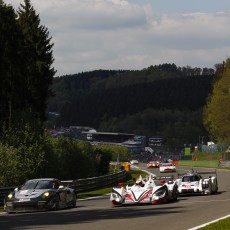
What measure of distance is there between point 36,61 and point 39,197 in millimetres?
35152

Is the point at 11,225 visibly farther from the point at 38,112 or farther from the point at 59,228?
the point at 38,112

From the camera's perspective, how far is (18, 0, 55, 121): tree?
59344 mm

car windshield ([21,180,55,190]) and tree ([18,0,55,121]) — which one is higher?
tree ([18,0,55,121])

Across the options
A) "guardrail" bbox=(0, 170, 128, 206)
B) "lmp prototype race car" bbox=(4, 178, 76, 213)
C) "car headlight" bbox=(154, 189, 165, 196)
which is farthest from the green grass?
"guardrail" bbox=(0, 170, 128, 206)

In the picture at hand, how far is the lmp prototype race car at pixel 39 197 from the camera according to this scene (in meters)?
25.7

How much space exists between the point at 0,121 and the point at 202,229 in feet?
122

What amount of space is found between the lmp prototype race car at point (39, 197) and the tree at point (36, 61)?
102ft

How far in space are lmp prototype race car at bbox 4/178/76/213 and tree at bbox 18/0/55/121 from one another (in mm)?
31210

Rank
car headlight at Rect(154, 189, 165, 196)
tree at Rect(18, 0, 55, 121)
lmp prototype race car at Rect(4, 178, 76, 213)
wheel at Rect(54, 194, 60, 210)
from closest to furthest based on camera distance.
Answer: lmp prototype race car at Rect(4, 178, 76, 213)
wheel at Rect(54, 194, 60, 210)
car headlight at Rect(154, 189, 165, 196)
tree at Rect(18, 0, 55, 121)

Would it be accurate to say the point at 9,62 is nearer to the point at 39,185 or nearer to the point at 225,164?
the point at 39,185

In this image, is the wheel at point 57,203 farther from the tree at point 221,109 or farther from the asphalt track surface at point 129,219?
the tree at point 221,109

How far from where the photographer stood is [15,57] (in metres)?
52.9

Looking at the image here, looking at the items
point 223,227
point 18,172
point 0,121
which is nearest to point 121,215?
point 223,227

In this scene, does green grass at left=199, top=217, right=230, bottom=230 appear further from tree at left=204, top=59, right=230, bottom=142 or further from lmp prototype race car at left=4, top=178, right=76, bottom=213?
tree at left=204, top=59, right=230, bottom=142
